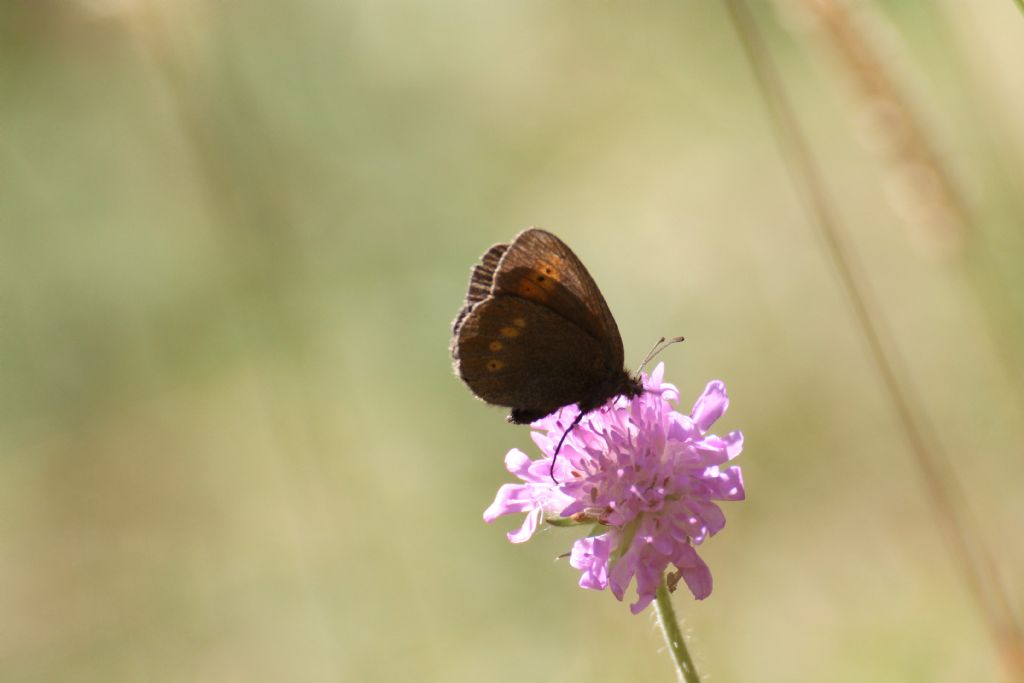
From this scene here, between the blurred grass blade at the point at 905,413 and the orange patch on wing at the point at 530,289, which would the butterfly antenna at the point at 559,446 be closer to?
the orange patch on wing at the point at 530,289

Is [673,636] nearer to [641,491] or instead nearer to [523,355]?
[641,491]

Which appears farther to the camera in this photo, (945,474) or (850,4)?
(945,474)

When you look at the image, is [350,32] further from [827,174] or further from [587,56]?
[827,174]

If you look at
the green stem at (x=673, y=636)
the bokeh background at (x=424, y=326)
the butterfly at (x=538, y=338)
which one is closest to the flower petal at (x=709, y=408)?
the butterfly at (x=538, y=338)

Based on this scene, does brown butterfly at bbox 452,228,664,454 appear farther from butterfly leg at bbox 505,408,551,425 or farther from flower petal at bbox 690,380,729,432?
flower petal at bbox 690,380,729,432

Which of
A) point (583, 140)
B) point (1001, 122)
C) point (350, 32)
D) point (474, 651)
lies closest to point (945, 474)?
point (1001, 122)

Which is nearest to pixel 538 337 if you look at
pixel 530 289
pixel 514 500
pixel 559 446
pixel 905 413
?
pixel 530 289
